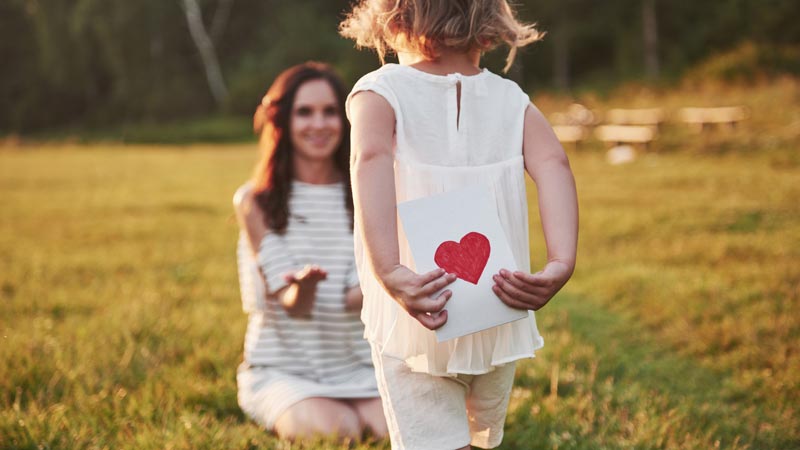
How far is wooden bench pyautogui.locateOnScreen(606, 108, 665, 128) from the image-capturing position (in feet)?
49.8

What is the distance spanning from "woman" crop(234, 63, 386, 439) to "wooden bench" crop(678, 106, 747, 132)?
38.7 feet

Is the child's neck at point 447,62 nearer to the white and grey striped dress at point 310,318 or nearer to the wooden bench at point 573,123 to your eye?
the white and grey striped dress at point 310,318

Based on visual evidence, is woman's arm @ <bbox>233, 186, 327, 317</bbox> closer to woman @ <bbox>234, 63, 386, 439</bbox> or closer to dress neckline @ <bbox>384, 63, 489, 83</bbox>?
woman @ <bbox>234, 63, 386, 439</bbox>

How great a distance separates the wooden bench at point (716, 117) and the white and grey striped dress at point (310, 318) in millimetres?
11922

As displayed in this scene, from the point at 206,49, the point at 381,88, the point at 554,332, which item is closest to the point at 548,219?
the point at 381,88

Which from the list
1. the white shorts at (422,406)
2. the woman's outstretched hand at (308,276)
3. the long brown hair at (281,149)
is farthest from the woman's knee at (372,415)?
the white shorts at (422,406)

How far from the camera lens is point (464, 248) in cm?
183

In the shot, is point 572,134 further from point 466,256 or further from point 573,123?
point 466,256

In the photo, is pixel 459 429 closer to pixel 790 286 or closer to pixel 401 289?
pixel 401 289

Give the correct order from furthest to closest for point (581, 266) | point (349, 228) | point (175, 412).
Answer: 1. point (581, 266)
2. point (349, 228)
3. point (175, 412)

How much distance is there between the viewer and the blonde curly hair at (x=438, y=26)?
1.90m

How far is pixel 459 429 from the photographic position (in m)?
2.04

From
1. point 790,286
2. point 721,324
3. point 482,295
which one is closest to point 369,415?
point 482,295

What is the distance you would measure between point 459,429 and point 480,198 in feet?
2.17
